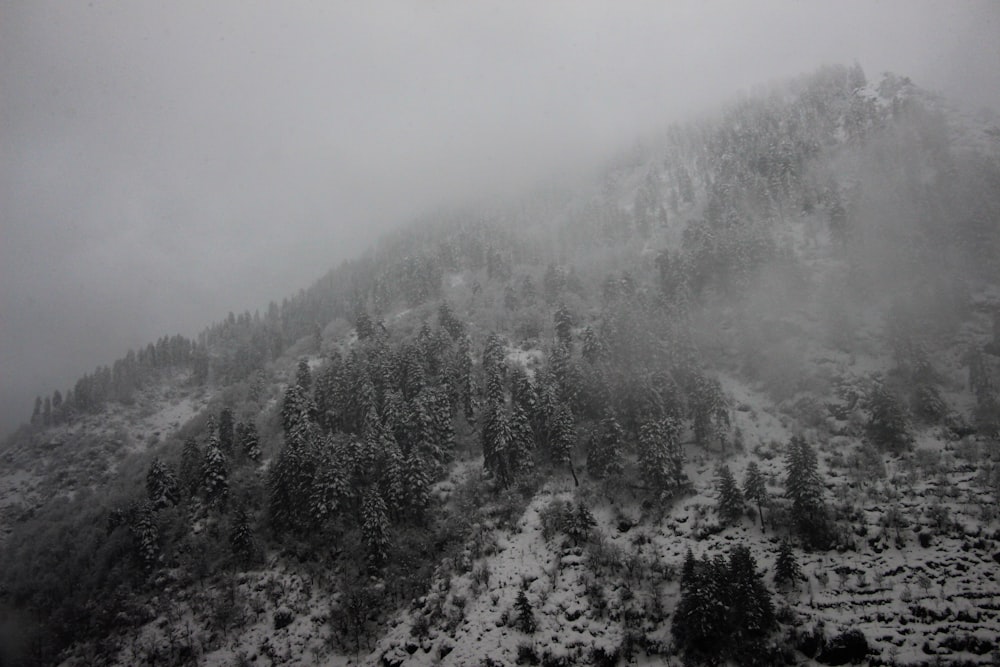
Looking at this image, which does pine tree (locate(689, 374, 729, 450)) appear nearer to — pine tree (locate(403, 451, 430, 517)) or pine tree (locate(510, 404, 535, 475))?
pine tree (locate(510, 404, 535, 475))

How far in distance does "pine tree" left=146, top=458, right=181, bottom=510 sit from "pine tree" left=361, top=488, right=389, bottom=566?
1251 inches

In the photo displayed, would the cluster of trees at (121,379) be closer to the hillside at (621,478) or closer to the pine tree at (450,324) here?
the hillside at (621,478)

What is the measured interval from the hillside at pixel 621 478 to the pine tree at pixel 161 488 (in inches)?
13.9

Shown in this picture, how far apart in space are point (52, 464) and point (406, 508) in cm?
10986

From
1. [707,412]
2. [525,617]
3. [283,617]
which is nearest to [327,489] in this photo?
[283,617]

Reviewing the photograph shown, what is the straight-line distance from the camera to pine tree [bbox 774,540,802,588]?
40125 mm

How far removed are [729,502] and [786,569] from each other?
30.3 ft

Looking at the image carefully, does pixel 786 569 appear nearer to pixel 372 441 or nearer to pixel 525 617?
pixel 525 617

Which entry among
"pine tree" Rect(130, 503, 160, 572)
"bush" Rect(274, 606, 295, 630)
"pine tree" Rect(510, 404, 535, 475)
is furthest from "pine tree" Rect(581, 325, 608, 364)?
"pine tree" Rect(130, 503, 160, 572)

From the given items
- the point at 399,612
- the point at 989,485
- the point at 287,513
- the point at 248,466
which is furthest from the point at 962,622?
the point at 248,466

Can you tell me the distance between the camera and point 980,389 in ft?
186

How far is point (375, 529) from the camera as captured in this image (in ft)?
171

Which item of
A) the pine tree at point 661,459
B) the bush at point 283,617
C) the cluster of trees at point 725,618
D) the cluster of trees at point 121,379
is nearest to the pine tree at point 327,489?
the bush at point 283,617

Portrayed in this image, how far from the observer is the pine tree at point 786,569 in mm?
40125
